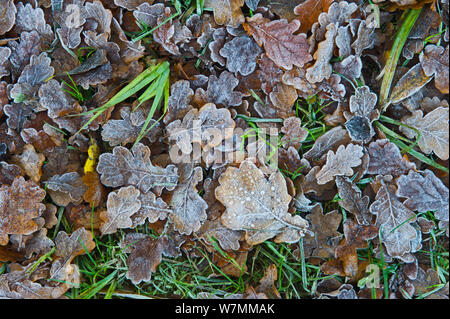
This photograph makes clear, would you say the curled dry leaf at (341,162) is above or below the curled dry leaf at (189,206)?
above

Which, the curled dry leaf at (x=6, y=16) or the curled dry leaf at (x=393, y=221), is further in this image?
the curled dry leaf at (x=6, y=16)

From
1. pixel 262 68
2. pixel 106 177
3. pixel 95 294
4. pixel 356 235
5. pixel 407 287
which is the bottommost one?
pixel 95 294

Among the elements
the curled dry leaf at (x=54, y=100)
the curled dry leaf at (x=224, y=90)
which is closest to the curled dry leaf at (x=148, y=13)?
the curled dry leaf at (x=224, y=90)

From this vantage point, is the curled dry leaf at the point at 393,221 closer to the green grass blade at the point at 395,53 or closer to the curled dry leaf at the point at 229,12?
the green grass blade at the point at 395,53

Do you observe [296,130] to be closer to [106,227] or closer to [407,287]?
[407,287]

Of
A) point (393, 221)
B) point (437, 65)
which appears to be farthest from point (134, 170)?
point (437, 65)
